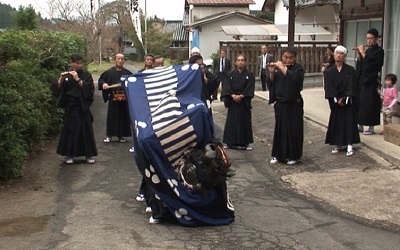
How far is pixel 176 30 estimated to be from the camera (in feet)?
186

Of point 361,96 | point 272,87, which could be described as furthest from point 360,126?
point 272,87

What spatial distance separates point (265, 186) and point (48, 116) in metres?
5.12

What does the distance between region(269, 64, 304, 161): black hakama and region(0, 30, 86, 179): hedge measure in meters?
3.76

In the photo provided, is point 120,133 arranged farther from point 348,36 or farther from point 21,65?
point 348,36

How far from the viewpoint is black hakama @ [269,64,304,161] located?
7.74 metres

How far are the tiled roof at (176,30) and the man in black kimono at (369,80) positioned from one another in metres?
43.8

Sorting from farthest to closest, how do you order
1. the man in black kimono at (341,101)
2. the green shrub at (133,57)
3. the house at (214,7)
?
the green shrub at (133,57) → the house at (214,7) → the man in black kimono at (341,101)

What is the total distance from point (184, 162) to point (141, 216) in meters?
0.91

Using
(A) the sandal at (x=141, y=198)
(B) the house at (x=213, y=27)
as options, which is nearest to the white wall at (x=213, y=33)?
(B) the house at (x=213, y=27)

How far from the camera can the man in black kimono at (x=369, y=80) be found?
29.6ft

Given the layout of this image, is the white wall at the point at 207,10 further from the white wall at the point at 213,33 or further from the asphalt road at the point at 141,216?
the asphalt road at the point at 141,216

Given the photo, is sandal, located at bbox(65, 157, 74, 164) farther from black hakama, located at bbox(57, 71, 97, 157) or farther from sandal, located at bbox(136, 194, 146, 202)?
sandal, located at bbox(136, 194, 146, 202)

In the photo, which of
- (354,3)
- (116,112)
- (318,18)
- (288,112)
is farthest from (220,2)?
(288,112)

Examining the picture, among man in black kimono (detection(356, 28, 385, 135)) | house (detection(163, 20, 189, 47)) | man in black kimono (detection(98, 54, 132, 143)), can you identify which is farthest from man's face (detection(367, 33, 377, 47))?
house (detection(163, 20, 189, 47))
